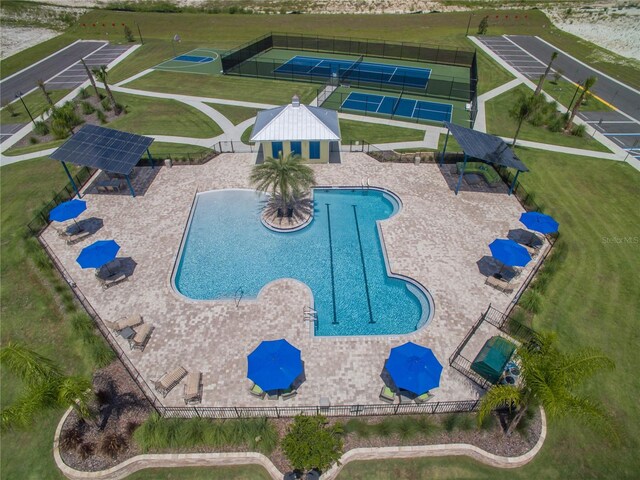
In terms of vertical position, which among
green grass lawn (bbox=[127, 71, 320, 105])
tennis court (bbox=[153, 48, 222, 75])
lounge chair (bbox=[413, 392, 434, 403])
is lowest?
lounge chair (bbox=[413, 392, 434, 403])

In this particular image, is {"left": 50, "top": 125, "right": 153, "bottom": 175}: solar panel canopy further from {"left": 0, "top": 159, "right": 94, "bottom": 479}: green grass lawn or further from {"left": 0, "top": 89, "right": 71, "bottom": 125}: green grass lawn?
{"left": 0, "top": 89, "right": 71, "bottom": 125}: green grass lawn

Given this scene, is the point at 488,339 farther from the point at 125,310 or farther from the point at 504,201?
the point at 125,310

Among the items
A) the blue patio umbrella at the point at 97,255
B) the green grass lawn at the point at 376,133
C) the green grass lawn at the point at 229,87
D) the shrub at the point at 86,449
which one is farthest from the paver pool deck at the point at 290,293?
the green grass lawn at the point at 229,87

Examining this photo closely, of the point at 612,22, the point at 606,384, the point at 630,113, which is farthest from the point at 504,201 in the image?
the point at 612,22

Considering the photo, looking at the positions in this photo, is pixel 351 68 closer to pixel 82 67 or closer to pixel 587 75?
pixel 587 75

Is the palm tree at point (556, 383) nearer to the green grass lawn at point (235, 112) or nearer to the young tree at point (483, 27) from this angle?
the green grass lawn at point (235, 112)

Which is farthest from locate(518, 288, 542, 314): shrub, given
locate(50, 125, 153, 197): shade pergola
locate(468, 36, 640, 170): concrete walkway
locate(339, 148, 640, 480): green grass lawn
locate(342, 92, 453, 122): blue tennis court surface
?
locate(50, 125, 153, 197): shade pergola
